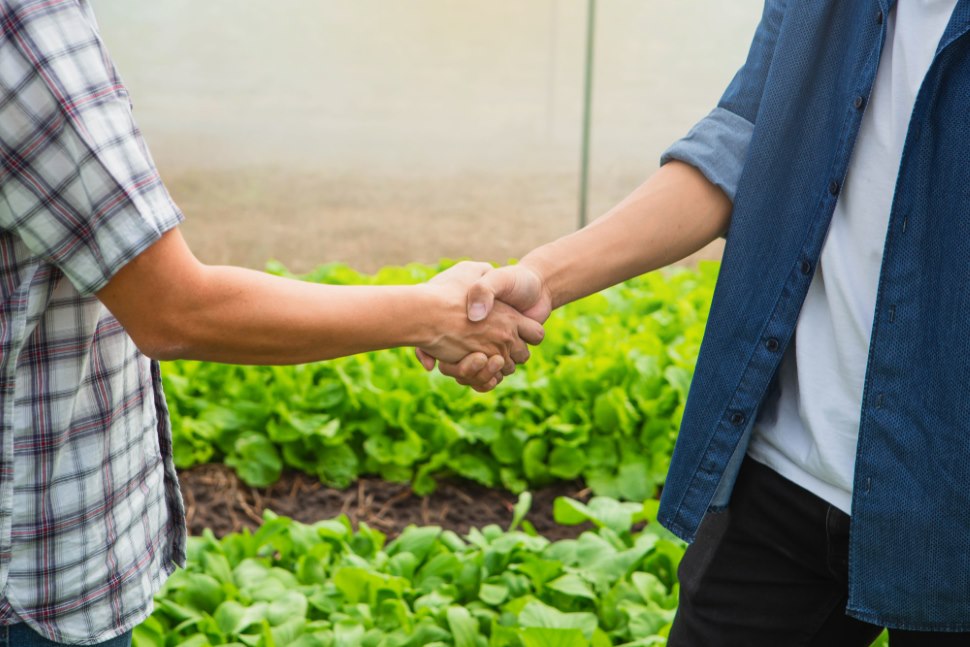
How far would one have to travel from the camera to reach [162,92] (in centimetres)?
545

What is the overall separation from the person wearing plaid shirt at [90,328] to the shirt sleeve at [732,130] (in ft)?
1.89

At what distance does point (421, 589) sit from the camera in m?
2.63

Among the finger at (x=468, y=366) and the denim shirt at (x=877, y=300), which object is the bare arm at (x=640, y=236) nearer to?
the denim shirt at (x=877, y=300)

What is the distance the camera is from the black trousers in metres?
1.47

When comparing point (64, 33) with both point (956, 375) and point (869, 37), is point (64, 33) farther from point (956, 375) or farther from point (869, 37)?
point (956, 375)

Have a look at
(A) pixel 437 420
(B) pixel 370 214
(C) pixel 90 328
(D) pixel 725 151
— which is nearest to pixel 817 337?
(D) pixel 725 151

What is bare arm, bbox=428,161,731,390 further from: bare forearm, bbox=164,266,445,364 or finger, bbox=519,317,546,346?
bare forearm, bbox=164,266,445,364

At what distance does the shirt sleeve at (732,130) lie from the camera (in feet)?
5.32

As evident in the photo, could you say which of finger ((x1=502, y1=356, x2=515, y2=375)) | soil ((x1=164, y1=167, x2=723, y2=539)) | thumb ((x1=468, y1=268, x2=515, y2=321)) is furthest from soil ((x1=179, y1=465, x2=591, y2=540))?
soil ((x1=164, y1=167, x2=723, y2=539))

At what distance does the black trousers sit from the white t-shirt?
0.05 meters

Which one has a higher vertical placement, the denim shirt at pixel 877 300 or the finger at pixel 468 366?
the denim shirt at pixel 877 300

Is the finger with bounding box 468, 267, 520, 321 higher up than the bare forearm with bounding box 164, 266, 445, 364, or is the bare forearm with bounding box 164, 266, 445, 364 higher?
the bare forearm with bounding box 164, 266, 445, 364

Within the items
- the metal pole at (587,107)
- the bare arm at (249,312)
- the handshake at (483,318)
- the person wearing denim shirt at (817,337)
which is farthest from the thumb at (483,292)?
the metal pole at (587,107)

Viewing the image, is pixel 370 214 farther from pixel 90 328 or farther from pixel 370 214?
pixel 90 328
